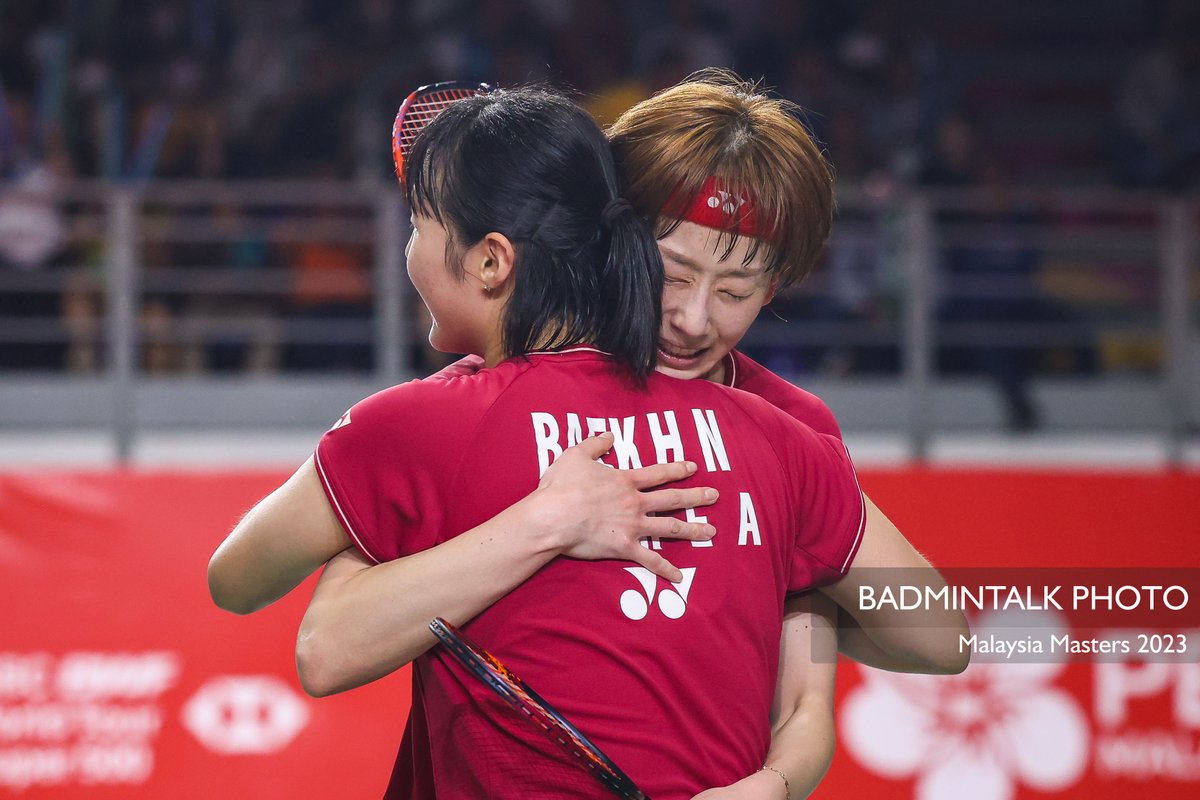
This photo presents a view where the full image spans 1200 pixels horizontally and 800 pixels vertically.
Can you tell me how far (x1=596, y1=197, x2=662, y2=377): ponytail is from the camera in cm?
128

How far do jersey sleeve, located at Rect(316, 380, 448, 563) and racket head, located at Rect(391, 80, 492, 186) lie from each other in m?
0.31

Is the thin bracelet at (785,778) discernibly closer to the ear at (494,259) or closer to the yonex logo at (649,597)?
the yonex logo at (649,597)

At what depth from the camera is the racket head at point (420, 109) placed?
1.43 meters

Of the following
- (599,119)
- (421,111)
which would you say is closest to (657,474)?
(421,111)

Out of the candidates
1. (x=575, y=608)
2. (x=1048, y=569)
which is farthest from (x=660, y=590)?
(x=1048, y=569)

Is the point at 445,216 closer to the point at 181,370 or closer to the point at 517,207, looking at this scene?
the point at 517,207

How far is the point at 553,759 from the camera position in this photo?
1228mm

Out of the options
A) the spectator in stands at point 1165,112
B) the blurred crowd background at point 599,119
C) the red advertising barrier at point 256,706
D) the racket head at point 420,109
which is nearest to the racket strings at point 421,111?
the racket head at point 420,109

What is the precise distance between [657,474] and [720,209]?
36cm

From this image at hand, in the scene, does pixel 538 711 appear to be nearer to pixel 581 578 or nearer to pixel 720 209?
pixel 581 578

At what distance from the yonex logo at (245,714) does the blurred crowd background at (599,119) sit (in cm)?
178

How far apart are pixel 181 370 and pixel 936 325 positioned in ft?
10.2

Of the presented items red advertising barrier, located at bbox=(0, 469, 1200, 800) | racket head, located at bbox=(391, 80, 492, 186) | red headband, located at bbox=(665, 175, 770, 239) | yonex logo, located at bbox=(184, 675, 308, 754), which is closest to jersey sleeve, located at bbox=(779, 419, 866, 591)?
red headband, located at bbox=(665, 175, 770, 239)

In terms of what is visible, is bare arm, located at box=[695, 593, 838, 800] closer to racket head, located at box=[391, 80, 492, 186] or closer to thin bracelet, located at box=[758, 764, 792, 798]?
thin bracelet, located at box=[758, 764, 792, 798]
